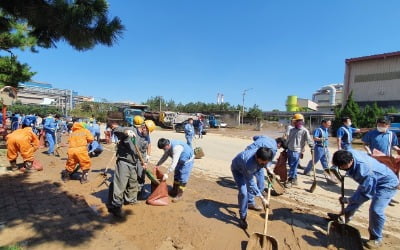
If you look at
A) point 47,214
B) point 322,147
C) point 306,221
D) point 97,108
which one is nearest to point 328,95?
point 97,108

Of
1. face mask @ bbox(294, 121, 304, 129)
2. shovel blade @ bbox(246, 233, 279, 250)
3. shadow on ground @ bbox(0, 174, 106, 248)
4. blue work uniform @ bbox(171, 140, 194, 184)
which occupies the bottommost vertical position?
shadow on ground @ bbox(0, 174, 106, 248)

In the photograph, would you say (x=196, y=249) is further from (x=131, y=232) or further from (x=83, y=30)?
(x=83, y=30)

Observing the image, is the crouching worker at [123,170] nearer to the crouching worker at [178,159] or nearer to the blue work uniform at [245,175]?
the crouching worker at [178,159]

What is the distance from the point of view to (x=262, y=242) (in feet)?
11.8

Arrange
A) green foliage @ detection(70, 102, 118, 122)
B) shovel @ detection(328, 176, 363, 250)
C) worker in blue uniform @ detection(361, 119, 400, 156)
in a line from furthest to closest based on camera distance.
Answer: green foliage @ detection(70, 102, 118, 122) < worker in blue uniform @ detection(361, 119, 400, 156) < shovel @ detection(328, 176, 363, 250)

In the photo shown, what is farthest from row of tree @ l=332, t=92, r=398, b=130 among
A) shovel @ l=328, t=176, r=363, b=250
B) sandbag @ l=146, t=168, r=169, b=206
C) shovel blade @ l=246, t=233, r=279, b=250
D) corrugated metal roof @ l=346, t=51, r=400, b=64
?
shovel blade @ l=246, t=233, r=279, b=250

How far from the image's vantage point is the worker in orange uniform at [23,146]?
729 centimetres

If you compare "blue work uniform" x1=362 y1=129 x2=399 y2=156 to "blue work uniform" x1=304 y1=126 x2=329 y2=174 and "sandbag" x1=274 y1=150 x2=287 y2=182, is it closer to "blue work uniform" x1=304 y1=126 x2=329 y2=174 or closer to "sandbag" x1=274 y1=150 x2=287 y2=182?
"blue work uniform" x1=304 y1=126 x2=329 y2=174

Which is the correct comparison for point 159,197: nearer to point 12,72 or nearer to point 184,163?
point 184,163

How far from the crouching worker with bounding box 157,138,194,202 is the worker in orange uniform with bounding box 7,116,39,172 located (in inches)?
166

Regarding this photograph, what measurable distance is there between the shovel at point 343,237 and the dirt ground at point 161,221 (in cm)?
16

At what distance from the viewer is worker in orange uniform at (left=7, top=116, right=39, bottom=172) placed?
7293 millimetres

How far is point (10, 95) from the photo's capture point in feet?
32.4

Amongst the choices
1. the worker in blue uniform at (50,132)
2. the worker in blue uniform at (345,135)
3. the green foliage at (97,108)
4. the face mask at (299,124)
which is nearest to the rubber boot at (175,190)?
the face mask at (299,124)
